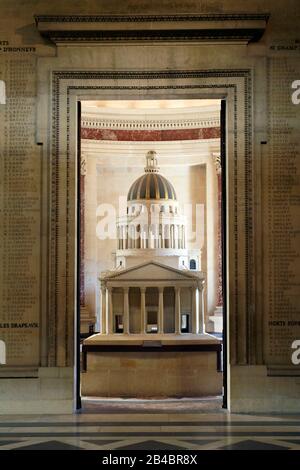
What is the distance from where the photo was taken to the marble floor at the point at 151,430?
8.04 metres

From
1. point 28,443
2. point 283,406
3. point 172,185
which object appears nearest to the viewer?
point 28,443

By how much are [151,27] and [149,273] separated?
8.19 m

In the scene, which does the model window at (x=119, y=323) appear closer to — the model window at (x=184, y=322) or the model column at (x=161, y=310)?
the model column at (x=161, y=310)

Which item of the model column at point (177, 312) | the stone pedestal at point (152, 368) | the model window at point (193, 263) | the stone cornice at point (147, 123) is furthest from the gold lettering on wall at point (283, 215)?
the model window at point (193, 263)

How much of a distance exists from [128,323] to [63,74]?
8126 millimetres

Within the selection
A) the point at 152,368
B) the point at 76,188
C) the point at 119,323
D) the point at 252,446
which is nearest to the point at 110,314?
the point at 119,323

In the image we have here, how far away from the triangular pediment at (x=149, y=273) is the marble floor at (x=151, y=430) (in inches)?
265

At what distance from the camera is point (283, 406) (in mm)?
9984

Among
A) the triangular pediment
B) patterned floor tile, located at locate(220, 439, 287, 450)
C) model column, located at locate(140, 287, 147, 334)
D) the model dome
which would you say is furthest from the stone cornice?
patterned floor tile, located at locate(220, 439, 287, 450)

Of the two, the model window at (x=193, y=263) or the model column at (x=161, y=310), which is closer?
the model column at (x=161, y=310)

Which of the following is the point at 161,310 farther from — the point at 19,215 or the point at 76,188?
the point at 19,215

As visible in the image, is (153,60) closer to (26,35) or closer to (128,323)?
(26,35)

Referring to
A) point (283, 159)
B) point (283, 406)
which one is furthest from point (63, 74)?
point (283, 406)

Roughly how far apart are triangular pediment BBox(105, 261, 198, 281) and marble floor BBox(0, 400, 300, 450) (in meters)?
6.73
